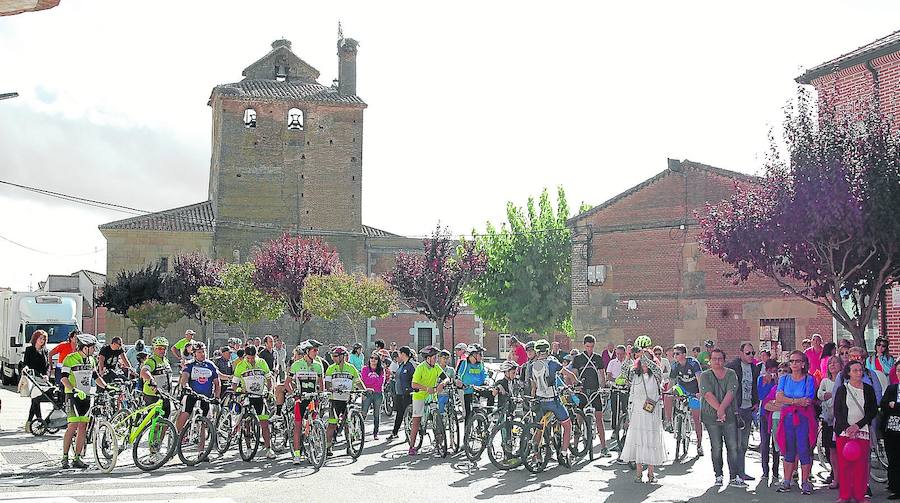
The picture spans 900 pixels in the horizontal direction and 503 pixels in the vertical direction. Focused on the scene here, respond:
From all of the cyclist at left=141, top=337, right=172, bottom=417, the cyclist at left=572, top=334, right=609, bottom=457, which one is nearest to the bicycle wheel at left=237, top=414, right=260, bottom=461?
the cyclist at left=141, top=337, right=172, bottom=417

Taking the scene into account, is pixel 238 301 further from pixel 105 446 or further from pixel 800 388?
pixel 800 388

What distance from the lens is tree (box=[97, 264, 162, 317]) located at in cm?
4922

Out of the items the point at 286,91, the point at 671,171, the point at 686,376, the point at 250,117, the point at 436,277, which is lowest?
the point at 686,376

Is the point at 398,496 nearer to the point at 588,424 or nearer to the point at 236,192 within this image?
the point at 588,424

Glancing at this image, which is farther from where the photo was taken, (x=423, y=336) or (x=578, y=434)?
(x=423, y=336)

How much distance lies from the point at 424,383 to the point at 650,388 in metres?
4.15

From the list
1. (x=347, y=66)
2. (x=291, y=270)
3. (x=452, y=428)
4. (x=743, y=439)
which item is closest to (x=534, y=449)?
(x=452, y=428)

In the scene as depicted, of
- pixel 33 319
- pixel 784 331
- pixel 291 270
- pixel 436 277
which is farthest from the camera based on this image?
pixel 291 270

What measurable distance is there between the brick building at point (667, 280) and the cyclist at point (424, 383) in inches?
624

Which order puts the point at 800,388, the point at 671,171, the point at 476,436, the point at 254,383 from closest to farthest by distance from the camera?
the point at 800,388
the point at 476,436
the point at 254,383
the point at 671,171

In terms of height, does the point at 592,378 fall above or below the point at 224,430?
above

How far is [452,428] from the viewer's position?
16547 millimetres

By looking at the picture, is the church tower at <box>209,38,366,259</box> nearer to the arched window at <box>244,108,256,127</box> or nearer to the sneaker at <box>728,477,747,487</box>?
the arched window at <box>244,108,256,127</box>

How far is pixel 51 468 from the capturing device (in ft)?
48.5
